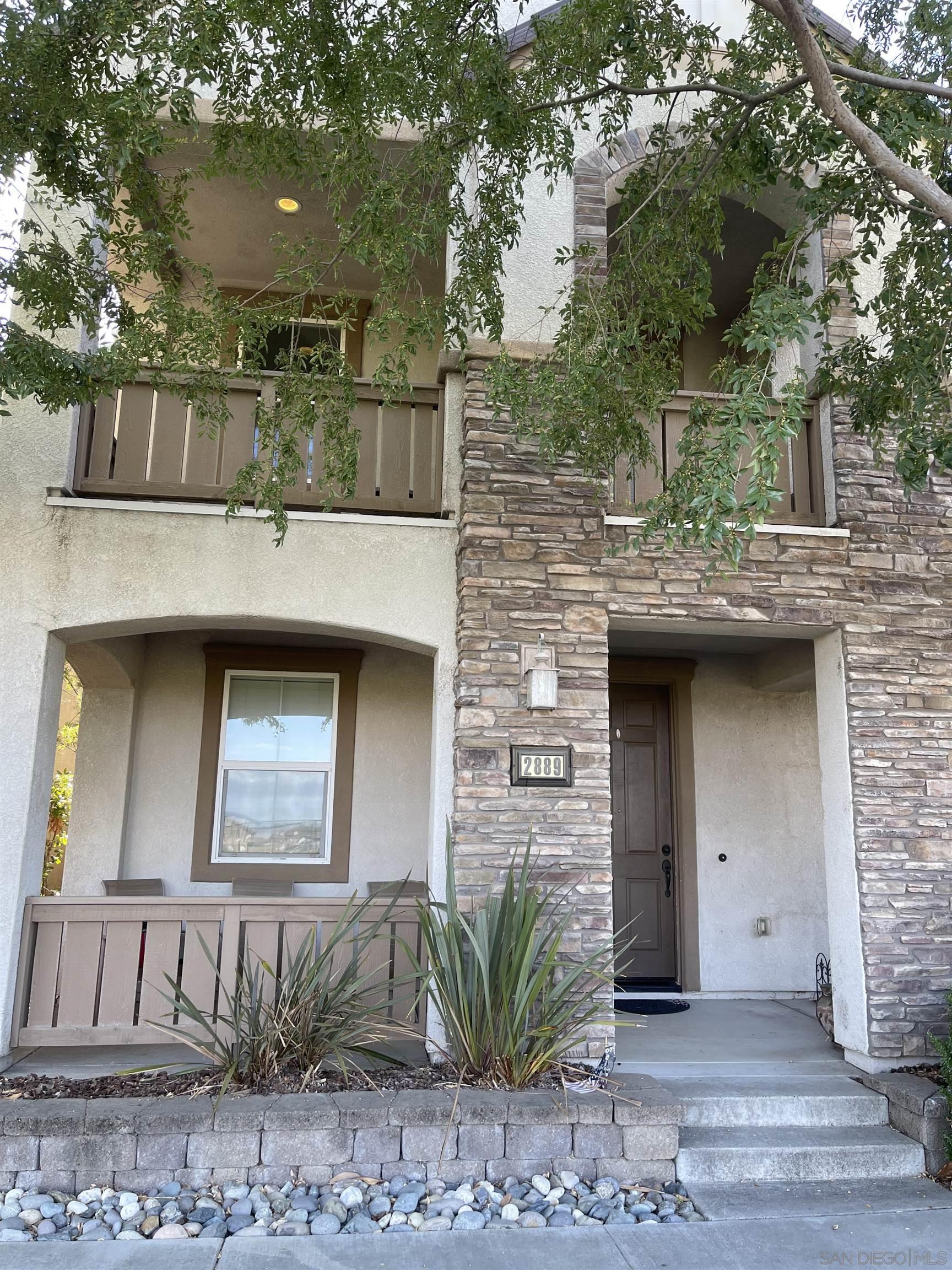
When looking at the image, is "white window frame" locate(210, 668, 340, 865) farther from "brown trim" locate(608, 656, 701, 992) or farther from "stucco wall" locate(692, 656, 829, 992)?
"stucco wall" locate(692, 656, 829, 992)

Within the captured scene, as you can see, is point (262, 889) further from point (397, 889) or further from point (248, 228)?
point (248, 228)

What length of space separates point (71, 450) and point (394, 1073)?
4171 millimetres

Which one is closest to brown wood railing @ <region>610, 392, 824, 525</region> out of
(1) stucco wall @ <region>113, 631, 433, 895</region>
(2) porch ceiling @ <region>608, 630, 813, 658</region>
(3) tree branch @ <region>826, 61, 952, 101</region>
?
(2) porch ceiling @ <region>608, 630, 813, 658</region>

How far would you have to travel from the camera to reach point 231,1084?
15.2 feet

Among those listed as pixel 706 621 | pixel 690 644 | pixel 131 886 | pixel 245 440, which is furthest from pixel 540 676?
pixel 131 886

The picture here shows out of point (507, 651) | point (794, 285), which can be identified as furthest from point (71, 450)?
point (794, 285)

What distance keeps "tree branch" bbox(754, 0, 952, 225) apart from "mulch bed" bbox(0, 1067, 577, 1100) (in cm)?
455

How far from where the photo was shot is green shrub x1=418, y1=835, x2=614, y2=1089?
468cm

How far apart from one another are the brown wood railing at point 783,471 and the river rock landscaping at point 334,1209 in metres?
4.00

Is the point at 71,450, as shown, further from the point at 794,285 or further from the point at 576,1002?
the point at 794,285

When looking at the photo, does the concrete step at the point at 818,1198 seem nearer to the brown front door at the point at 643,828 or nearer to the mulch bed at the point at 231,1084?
the mulch bed at the point at 231,1084

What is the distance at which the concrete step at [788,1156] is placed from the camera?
15.1ft

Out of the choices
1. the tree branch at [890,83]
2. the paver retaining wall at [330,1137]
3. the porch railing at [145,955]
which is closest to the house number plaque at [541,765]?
the porch railing at [145,955]

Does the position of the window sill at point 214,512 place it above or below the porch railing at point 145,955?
above
